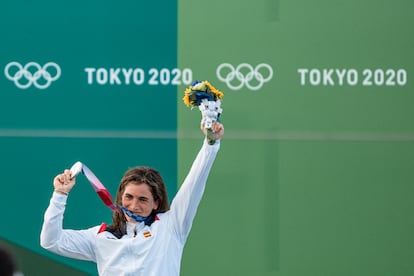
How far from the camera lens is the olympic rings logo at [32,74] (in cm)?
556

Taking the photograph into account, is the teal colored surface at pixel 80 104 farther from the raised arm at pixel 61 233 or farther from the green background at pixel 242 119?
the raised arm at pixel 61 233

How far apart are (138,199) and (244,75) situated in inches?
50.7

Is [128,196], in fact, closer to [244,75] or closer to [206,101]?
[206,101]

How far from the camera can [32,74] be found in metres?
5.56

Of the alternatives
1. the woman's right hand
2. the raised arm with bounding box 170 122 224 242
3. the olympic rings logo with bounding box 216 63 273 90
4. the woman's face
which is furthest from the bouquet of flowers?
the olympic rings logo with bounding box 216 63 273 90

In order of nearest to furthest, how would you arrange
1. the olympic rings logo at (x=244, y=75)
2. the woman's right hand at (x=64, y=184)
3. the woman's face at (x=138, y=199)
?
the woman's right hand at (x=64, y=184) → the woman's face at (x=138, y=199) → the olympic rings logo at (x=244, y=75)

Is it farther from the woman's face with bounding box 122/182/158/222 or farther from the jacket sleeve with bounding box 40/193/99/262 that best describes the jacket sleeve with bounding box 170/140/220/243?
the jacket sleeve with bounding box 40/193/99/262

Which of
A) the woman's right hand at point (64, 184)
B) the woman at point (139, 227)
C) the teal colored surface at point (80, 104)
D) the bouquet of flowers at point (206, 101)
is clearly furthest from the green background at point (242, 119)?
the woman's right hand at point (64, 184)

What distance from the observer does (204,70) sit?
5547mm

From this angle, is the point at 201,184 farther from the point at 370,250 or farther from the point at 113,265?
the point at 370,250

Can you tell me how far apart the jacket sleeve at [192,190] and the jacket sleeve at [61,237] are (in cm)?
33

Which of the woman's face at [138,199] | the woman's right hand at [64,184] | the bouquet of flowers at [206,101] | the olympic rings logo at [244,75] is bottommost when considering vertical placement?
the woman's face at [138,199]

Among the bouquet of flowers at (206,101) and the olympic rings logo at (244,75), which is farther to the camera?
the olympic rings logo at (244,75)

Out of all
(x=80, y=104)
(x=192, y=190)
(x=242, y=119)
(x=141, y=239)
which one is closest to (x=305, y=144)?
(x=242, y=119)
